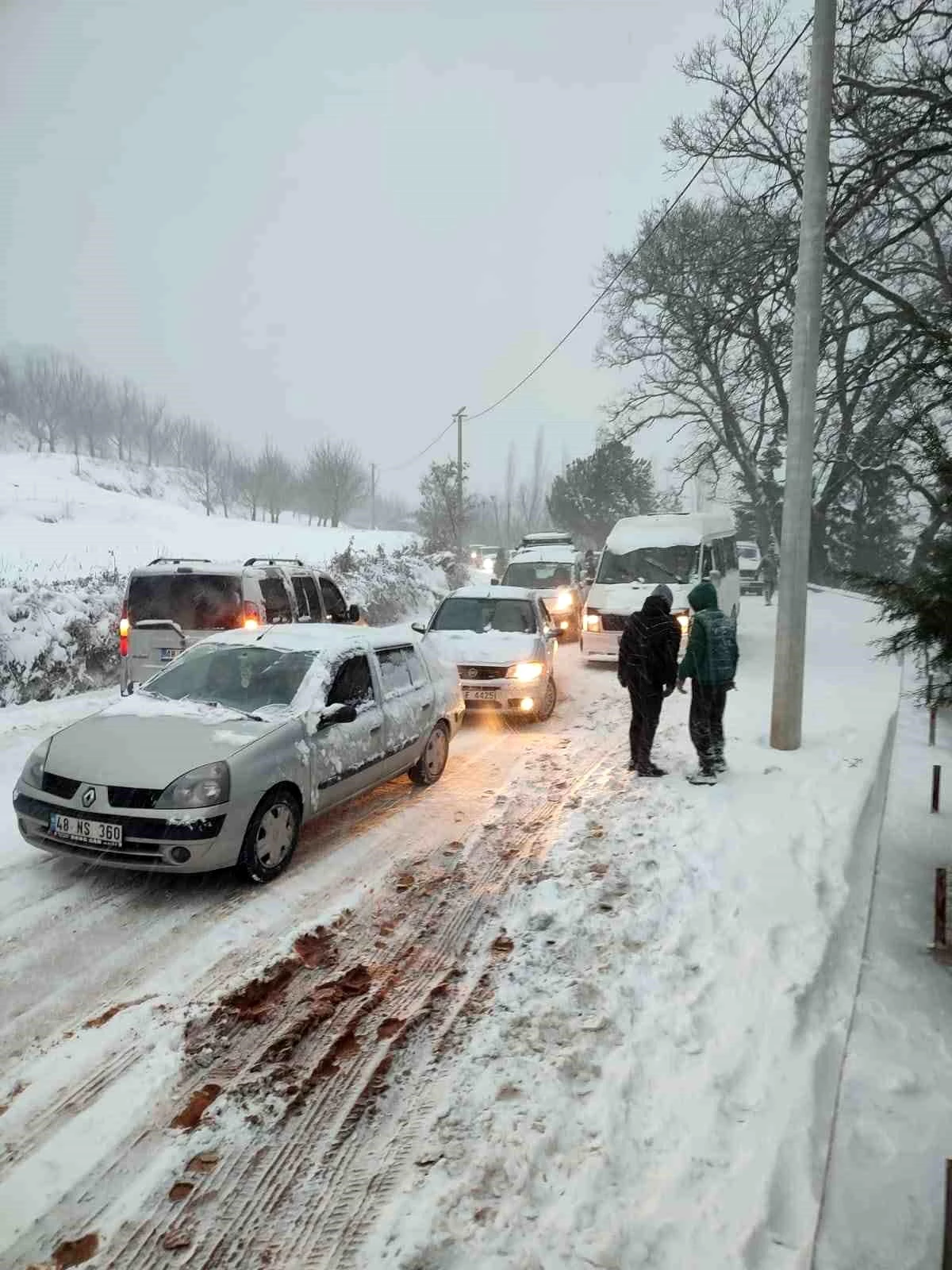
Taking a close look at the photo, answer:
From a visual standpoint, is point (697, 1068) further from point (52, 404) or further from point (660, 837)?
point (52, 404)

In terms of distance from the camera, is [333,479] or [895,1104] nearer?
[895,1104]

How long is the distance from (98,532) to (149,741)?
97.0 ft

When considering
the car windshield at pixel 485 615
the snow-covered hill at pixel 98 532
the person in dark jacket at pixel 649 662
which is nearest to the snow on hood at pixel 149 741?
the person in dark jacket at pixel 649 662

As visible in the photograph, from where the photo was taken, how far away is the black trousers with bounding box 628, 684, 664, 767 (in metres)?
7.49

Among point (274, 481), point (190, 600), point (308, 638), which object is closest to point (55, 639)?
point (190, 600)

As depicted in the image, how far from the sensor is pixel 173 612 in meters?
9.15

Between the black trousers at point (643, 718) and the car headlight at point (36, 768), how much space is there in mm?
4928

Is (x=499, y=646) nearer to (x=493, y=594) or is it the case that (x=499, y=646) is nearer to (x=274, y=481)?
(x=493, y=594)

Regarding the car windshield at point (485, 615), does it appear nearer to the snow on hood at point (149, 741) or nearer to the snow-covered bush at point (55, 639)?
the snow-covered bush at point (55, 639)

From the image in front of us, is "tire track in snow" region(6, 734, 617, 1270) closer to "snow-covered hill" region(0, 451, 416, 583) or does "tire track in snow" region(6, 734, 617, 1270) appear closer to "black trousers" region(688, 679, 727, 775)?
"black trousers" region(688, 679, 727, 775)

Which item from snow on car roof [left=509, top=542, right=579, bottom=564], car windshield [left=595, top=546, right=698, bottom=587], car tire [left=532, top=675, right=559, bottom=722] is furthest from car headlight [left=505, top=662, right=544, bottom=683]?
snow on car roof [left=509, top=542, right=579, bottom=564]

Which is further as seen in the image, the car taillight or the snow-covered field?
the car taillight

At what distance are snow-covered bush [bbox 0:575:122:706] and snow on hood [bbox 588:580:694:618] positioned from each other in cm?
828

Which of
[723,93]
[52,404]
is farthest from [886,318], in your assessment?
[52,404]
